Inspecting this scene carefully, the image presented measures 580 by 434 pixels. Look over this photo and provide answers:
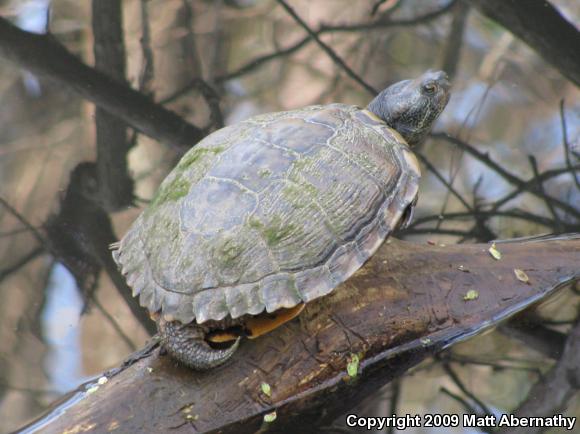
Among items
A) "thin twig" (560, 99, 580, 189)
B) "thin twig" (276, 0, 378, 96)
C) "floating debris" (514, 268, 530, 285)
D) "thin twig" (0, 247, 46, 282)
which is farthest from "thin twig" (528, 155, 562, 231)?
"thin twig" (0, 247, 46, 282)

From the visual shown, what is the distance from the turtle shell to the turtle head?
381 mm

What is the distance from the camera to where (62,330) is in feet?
8.91

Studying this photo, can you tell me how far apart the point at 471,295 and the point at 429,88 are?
0.91 meters

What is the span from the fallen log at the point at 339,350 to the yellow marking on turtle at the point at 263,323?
0.05 meters

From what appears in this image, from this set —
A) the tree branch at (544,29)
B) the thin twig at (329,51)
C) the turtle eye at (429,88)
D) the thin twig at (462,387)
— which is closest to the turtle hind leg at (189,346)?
the thin twig at (462,387)

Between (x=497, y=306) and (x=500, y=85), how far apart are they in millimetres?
2213

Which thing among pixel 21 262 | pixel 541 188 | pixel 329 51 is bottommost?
pixel 541 188

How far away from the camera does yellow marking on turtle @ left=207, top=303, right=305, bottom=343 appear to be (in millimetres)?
2246

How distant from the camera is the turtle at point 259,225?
2.09 meters

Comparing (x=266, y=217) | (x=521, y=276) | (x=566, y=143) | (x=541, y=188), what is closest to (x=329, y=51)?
(x=566, y=143)

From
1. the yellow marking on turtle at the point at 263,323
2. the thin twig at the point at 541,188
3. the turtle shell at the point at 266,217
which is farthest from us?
the thin twig at the point at 541,188

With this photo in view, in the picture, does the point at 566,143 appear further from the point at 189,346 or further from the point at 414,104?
the point at 189,346

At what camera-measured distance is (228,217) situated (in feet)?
7.00

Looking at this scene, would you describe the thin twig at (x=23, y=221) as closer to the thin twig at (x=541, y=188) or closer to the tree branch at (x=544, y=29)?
the thin twig at (x=541, y=188)
